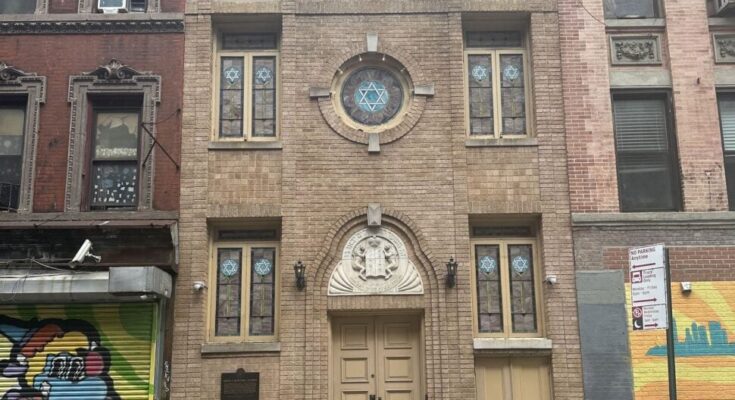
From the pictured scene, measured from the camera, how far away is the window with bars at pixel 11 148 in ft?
41.8

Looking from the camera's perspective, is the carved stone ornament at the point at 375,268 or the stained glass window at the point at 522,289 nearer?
the carved stone ornament at the point at 375,268

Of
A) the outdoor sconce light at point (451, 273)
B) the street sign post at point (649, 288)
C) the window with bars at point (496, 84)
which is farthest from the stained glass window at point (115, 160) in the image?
the street sign post at point (649, 288)

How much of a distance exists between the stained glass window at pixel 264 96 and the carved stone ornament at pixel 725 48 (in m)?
7.78

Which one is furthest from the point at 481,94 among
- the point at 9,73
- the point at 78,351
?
the point at 9,73

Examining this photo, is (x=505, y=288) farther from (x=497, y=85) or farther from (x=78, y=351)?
(x=78, y=351)

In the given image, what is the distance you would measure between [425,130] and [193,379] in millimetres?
5577

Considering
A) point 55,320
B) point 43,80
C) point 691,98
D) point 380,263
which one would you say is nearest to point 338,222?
point 380,263

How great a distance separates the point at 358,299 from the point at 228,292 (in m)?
2.17

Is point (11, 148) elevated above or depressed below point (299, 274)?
above

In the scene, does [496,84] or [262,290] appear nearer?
[262,290]

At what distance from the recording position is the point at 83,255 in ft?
38.7

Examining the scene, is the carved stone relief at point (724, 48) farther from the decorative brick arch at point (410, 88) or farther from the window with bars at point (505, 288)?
the decorative brick arch at point (410, 88)

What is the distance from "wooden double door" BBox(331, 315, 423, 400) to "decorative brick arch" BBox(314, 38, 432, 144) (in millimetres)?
3083

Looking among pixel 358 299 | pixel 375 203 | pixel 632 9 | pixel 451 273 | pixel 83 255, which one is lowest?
pixel 358 299
